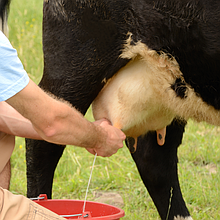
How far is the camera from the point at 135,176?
3438 millimetres

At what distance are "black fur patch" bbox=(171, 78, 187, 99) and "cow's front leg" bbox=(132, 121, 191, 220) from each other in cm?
62

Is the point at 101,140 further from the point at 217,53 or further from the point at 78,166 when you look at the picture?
the point at 78,166

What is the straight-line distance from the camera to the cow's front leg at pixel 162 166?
9.07ft

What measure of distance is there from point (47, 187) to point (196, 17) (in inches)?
52.0

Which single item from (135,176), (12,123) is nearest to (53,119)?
(12,123)

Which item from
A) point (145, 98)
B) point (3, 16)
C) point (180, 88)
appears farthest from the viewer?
point (3, 16)

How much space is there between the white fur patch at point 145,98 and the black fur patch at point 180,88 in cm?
2

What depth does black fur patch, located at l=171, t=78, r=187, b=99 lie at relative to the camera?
2.13 metres

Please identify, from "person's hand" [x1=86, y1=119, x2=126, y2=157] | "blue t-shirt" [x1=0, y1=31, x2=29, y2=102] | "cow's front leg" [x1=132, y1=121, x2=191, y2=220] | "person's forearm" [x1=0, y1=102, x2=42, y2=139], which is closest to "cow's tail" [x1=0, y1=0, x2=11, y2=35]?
"person's forearm" [x1=0, y1=102, x2=42, y2=139]

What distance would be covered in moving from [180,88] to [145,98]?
10.1 inches

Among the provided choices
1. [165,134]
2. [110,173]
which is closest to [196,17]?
[165,134]

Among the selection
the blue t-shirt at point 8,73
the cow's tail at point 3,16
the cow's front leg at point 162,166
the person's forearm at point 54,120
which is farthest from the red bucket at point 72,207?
the cow's tail at point 3,16

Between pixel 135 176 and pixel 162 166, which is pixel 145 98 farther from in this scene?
pixel 135 176

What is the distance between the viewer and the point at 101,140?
71.6 inches
